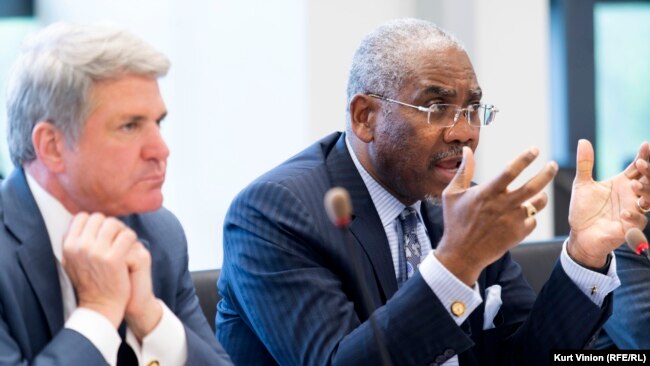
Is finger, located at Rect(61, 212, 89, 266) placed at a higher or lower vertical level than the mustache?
higher

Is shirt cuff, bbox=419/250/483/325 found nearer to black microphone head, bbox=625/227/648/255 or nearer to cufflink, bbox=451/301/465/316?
cufflink, bbox=451/301/465/316

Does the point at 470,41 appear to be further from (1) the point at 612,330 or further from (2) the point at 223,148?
(1) the point at 612,330

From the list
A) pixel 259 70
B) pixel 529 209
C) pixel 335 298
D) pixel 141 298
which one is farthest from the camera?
pixel 259 70

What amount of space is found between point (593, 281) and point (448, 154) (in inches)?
16.4

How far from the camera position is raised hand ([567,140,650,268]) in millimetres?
2334

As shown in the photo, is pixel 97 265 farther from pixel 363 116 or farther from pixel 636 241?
pixel 636 241

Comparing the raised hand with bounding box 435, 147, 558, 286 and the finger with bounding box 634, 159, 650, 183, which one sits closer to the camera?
the raised hand with bounding box 435, 147, 558, 286

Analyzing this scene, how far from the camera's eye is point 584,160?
2.43 metres

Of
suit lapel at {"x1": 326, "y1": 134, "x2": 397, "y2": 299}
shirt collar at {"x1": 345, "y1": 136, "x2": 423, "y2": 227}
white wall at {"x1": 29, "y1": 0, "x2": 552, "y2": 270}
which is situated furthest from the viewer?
white wall at {"x1": 29, "y1": 0, "x2": 552, "y2": 270}

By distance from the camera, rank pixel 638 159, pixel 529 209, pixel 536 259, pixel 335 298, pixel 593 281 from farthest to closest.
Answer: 1. pixel 536 259
2. pixel 638 159
3. pixel 593 281
4. pixel 335 298
5. pixel 529 209

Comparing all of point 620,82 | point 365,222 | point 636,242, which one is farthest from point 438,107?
point 620,82

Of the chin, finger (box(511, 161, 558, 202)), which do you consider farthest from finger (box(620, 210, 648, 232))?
the chin

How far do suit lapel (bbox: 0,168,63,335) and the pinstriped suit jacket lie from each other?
0.50m

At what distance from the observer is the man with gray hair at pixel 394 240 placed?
216 cm
